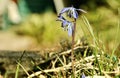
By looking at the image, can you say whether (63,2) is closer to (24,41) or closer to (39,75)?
(24,41)

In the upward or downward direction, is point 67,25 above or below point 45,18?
above

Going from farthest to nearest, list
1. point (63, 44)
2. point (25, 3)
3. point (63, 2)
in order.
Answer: point (25, 3) < point (63, 2) < point (63, 44)

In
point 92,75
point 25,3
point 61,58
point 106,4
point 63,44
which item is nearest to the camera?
point 92,75

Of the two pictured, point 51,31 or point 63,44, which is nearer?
point 63,44

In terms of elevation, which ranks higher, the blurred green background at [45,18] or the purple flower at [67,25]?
the purple flower at [67,25]

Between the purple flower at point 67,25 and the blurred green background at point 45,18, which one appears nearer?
the purple flower at point 67,25

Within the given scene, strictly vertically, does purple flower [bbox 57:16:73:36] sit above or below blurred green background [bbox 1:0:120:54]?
above

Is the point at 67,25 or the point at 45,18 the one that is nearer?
the point at 67,25

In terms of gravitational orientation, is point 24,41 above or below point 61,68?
below

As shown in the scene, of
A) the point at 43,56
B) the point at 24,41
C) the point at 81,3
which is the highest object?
Result: the point at 43,56

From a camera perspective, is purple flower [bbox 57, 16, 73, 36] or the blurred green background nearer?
purple flower [bbox 57, 16, 73, 36]

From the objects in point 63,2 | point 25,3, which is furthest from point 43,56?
point 25,3
